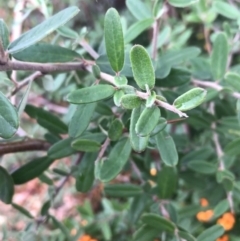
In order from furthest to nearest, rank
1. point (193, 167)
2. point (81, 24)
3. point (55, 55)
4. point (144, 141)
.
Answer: point (81, 24), point (193, 167), point (55, 55), point (144, 141)

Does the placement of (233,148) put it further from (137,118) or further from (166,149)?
(137,118)

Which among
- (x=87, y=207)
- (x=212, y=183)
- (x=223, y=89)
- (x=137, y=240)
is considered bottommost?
(x=87, y=207)

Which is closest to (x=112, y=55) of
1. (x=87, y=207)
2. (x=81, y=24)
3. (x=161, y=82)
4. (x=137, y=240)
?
(x=161, y=82)

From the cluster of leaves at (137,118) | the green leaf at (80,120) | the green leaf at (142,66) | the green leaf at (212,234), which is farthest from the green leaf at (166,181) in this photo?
the green leaf at (142,66)

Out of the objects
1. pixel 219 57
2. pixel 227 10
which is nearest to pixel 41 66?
pixel 219 57

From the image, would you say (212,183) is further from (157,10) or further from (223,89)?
(157,10)

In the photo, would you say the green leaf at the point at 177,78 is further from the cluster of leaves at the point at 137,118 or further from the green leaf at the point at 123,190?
the green leaf at the point at 123,190

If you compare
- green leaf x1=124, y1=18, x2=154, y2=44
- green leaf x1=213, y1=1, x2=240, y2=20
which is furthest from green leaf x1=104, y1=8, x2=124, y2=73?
green leaf x1=213, y1=1, x2=240, y2=20
